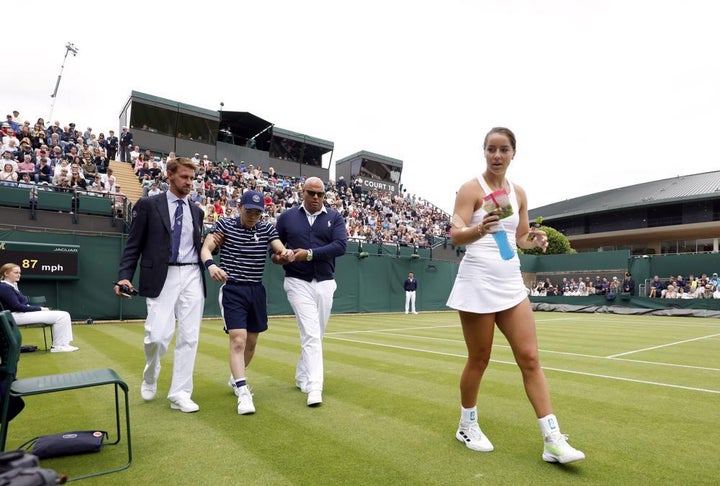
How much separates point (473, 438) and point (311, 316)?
6.86 feet

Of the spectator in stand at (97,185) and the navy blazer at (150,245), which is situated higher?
the spectator in stand at (97,185)

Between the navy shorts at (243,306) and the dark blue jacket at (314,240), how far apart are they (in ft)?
1.40

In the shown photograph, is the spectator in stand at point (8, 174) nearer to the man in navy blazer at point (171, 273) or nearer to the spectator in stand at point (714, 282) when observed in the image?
the man in navy blazer at point (171, 273)

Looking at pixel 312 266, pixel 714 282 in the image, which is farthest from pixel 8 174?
pixel 714 282

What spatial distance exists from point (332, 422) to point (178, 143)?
32559 mm

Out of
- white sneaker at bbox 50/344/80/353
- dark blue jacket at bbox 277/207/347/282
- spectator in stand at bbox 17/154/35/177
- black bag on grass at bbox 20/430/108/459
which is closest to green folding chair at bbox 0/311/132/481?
black bag on grass at bbox 20/430/108/459

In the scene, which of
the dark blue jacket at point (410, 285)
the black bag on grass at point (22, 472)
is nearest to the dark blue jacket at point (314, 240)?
the black bag on grass at point (22, 472)

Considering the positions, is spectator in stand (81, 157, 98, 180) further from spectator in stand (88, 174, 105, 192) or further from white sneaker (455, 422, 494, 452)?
white sneaker (455, 422, 494, 452)

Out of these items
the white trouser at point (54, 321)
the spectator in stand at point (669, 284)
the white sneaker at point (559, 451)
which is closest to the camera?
the white sneaker at point (559, 451)

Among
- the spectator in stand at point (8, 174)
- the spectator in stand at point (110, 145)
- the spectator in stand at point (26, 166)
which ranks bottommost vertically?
the spectator in stand at point (8, 174)

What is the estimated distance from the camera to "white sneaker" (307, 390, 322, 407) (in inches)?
175

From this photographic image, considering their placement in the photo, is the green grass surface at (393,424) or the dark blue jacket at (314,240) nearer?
the green grass surface at (393,424)

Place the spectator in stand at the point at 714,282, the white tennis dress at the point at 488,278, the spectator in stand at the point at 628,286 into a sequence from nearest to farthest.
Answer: the white tennis dress at the point at 488,278 → the spectator in stand at the point at 714,282 → the spectator in stand at the point at 628,286

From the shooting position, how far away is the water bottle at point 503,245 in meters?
3.19
